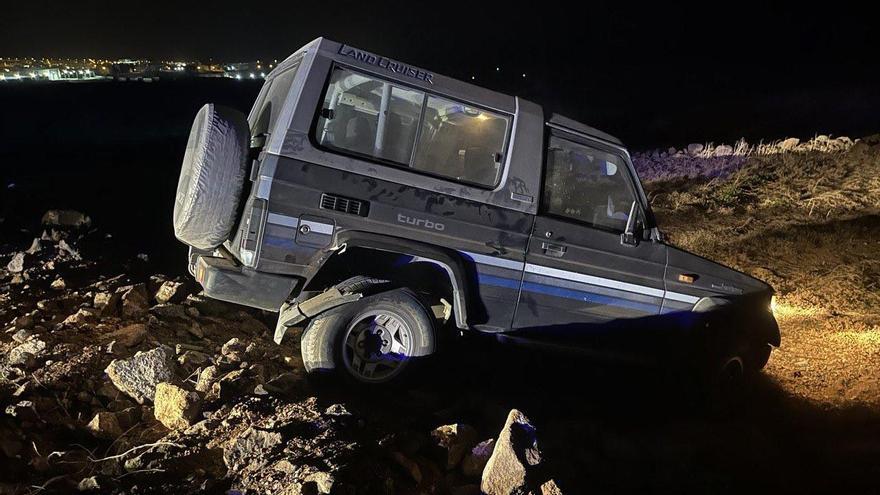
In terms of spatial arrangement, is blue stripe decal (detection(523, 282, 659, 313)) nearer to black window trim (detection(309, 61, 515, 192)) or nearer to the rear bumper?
black window trim (detection(309, 61, 515, 192))

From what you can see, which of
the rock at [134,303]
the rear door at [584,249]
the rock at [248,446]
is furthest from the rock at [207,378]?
the rear door at [584,249]

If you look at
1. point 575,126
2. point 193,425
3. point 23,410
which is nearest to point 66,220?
point 23,410

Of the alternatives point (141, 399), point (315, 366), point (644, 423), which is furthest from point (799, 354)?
point (141, 399)

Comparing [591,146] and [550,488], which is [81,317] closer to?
[550,488]

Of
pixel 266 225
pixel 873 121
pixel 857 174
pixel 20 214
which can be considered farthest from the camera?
pixel 873 121

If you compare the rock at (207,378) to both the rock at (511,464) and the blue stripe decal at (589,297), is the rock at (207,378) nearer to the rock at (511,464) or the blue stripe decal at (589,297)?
the rock at (511,464)

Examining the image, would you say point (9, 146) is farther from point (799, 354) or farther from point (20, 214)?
point (799, 354)

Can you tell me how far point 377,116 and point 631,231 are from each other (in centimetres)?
215

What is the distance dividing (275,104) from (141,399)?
2194mm

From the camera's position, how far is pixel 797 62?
40062 millimetres

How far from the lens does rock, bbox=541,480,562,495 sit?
9.41 feet

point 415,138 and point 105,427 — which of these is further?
point 415,138

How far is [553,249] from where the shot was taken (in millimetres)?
4340

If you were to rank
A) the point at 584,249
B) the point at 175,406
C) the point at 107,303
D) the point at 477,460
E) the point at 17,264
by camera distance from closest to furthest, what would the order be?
the point at 477,460 → the point at 175,406 → the point at 584,249 → the point at 107,303 → the point at 17,264
